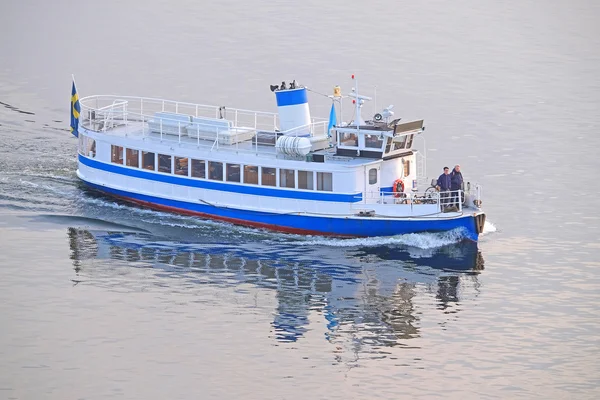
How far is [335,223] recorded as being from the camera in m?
62.4

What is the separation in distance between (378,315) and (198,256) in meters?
11.0

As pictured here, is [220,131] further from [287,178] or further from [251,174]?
[287,178]

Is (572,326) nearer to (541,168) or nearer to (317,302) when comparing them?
(317,302)

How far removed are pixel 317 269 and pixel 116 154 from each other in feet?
53.6

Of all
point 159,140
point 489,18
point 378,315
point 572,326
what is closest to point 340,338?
point 378,315

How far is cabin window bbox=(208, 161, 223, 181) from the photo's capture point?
6531 centimetres

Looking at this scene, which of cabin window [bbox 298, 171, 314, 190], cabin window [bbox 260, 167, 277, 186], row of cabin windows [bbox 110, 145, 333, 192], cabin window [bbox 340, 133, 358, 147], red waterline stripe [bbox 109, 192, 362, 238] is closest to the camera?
cabin window [bbox 298, 171, 314, 190]

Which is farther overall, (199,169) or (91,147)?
(91,147)

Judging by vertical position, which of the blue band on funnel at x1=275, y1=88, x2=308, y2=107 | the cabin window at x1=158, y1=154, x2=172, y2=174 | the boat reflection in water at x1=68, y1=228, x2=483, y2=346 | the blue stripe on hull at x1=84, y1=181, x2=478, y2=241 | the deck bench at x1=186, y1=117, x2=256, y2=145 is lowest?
the boat reflection in water at x1=68, y1=228, x2=483, y2=346

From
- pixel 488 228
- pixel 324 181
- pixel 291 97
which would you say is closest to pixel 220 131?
pixel 291 97

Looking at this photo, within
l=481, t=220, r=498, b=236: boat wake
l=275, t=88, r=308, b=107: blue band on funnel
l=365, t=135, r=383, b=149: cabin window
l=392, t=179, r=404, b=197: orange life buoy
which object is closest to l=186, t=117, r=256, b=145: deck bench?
l=275, t=88, r=308, b=107: blue band on funnel

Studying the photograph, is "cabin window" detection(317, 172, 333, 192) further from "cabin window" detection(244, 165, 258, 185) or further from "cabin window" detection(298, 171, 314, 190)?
"cabin window" detection(244, 165, 258, 185)

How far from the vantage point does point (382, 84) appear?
94938mm

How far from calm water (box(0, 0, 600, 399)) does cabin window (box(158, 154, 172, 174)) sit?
8.23ft
